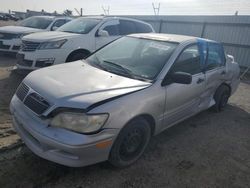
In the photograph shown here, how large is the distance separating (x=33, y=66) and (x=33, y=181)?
377 centimetres

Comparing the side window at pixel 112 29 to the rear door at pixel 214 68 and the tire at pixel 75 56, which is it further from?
the rear door at pixel 214 68

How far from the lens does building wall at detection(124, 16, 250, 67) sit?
11.0 metres

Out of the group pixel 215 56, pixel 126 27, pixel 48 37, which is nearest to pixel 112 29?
pixel 126 27

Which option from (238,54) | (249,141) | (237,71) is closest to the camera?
(249,141)

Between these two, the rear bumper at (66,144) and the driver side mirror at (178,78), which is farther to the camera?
the driver side mirror at (178,78)

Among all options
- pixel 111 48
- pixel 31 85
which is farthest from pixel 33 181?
pixel 111 48

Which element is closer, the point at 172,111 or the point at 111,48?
the point at 172,111

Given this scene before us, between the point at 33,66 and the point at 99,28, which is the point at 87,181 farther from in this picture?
the point at 99,28

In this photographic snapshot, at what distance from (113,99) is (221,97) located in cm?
329

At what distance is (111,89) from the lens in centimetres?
282

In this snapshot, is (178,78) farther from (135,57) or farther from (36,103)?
(36,103)

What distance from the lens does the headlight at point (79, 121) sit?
2.48 metres

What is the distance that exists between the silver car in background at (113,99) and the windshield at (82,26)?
2.72 meters

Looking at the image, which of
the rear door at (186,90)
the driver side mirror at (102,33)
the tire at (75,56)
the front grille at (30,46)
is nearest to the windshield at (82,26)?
the driver side mirror at (102,33)
